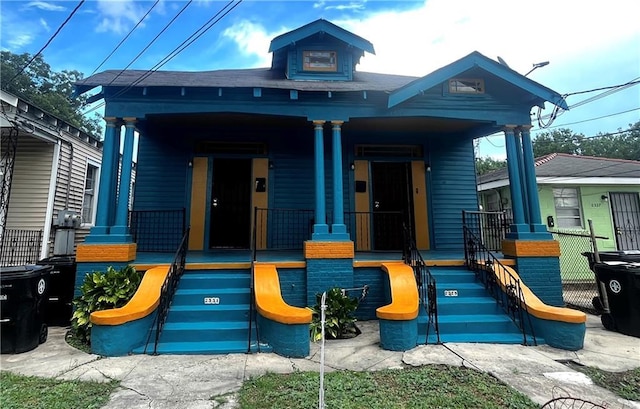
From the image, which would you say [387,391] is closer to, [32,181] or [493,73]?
[493,73]

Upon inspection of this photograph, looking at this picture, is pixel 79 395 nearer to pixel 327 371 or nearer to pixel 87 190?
pixel 327 371

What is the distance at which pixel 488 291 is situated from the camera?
16.7 ft

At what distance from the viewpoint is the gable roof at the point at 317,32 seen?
7.03 metres

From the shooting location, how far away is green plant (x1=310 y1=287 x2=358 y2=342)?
4.41 metres

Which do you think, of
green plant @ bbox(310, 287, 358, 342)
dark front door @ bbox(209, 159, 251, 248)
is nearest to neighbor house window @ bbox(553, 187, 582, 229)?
green plant @ bbox(310, 287, 358, 342)

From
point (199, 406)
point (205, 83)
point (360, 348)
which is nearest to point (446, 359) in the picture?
point (360, 348)

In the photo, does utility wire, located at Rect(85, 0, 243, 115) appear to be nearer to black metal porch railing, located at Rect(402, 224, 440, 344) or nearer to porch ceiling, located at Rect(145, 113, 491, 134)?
porch ceiling, located at Rect(145, 113, 491, 134)

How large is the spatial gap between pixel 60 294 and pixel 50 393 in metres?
2.97

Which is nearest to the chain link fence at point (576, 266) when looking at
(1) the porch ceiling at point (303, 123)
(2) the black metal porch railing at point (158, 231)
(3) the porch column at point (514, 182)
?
(3) the porch column at point (514, 182)

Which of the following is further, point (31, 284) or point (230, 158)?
point (230, 158)

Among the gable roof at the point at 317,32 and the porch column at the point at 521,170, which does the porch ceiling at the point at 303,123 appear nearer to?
the porch column at the point at 521,170

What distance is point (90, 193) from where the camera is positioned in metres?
10.7

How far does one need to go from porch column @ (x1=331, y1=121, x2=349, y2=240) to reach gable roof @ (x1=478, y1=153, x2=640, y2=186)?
6.95 m

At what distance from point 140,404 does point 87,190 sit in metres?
10.3
